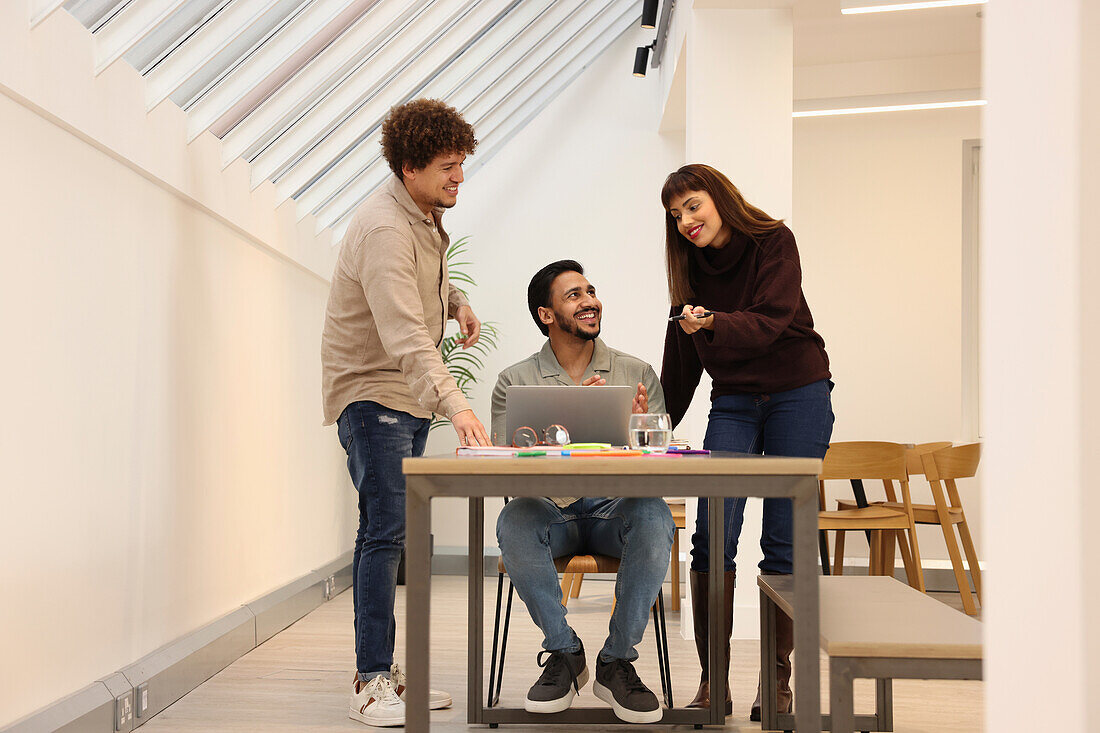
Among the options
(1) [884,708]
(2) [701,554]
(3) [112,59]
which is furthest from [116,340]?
(1) [884,708]

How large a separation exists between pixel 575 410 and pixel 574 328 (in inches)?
24.5

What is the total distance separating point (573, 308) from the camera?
2.63 meters

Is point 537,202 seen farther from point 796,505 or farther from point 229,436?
point 796,505

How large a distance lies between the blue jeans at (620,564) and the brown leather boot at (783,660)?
312 mm

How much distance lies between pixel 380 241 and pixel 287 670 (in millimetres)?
1563

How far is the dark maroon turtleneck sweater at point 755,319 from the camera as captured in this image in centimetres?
229

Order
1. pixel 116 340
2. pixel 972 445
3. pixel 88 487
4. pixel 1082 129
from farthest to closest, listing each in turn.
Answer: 1. pixel 972 445
2. pixel 116 340
3. pixel 88 487
4. pixel 1082 129

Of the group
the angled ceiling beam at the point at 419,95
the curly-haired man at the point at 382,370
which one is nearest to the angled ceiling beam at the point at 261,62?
the curly-haired man at the point at 382,370

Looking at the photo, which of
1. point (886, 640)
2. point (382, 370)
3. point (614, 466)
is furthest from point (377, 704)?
point (886, 640)

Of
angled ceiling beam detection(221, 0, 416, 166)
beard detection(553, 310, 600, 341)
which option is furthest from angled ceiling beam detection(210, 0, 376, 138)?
beard detection(553, 310, 600, 341)

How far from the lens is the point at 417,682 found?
1.55 m

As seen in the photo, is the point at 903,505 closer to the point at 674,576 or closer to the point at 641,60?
the point at 674,576

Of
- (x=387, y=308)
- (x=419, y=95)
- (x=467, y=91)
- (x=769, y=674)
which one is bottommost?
(x=769, y=674)

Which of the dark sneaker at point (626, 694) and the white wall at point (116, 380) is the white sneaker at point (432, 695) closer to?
the dark sneaker at point (626, 694)
